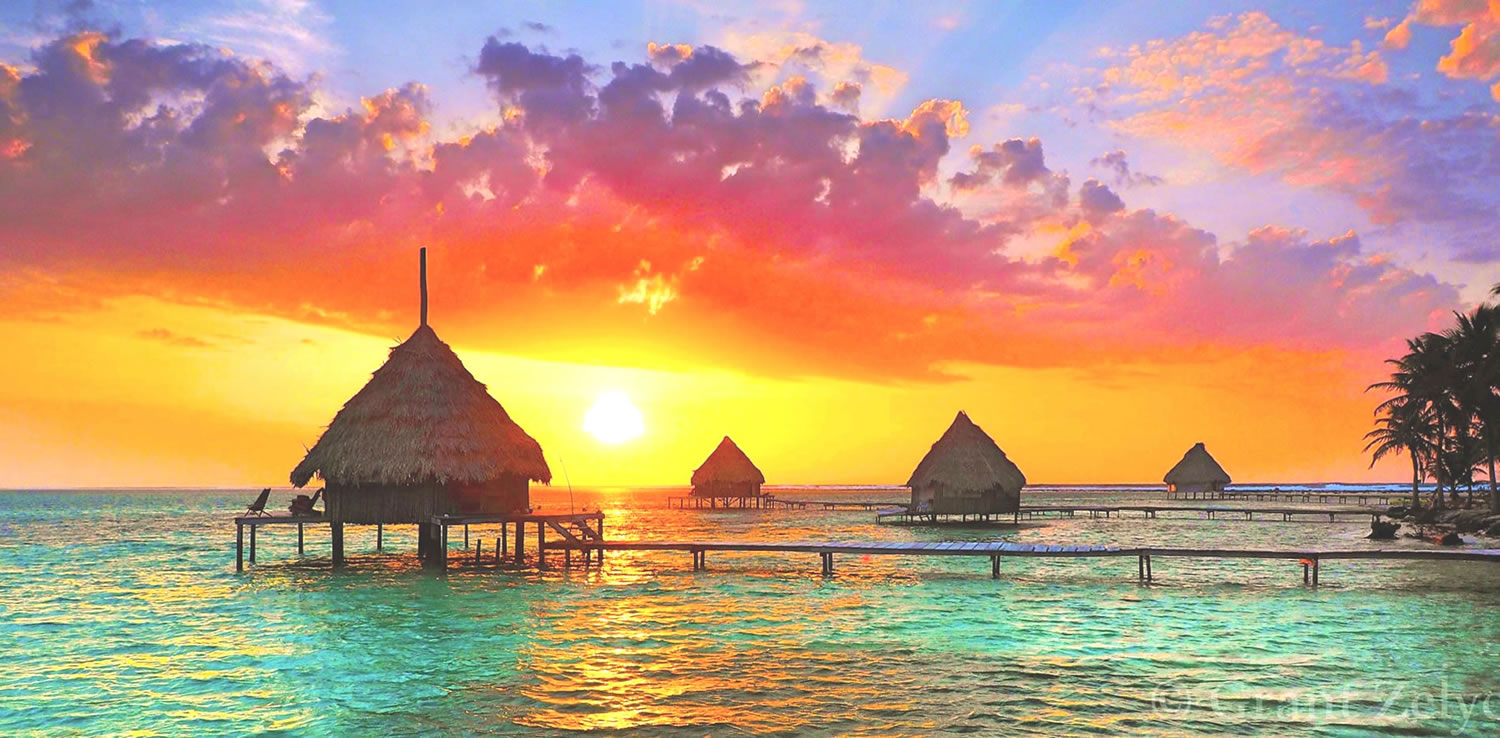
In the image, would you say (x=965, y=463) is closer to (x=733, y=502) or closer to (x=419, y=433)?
(x=419, y=433)

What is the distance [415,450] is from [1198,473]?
84190 mm

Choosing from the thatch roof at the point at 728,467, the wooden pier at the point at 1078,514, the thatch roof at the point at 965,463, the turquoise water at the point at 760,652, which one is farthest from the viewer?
the thatch roof at the point at 728,467

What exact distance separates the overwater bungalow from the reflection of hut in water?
49.0 metres

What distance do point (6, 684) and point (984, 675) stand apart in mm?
14482

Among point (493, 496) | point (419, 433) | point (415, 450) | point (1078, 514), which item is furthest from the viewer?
point (1078, 514)

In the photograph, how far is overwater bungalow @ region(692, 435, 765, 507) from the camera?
3150 inches

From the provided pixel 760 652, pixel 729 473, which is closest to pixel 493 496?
pixel 760 652

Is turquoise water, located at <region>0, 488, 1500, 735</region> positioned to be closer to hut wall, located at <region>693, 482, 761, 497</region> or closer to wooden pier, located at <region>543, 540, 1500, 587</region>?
wooden pier, located at <region>543, 540, 1500, 587</region>

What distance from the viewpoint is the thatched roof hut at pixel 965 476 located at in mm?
51344

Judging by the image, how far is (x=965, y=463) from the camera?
169 feet

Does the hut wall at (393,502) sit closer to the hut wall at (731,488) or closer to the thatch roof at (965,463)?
the thatch roof at (965,463)

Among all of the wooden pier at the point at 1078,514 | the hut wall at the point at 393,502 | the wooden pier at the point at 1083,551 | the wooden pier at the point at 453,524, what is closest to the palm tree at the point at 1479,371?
the wooden pier at the point at 1078,514

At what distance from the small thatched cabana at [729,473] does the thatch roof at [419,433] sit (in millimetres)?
48821

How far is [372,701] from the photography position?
13.2 metres
